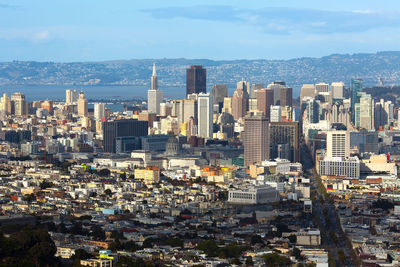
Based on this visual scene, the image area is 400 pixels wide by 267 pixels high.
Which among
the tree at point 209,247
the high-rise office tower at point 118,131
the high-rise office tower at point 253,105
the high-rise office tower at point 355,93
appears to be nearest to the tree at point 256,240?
the tree at point 209,247

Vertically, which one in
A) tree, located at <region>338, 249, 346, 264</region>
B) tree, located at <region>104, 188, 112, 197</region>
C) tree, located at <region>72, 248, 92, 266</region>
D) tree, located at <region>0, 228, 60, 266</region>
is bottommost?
tree, located at <region>338, 249, 346, 264</region>

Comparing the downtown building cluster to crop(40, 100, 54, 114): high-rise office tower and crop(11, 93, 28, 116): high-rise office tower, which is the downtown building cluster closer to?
crop(11, 93, 28, 116): high-rise office tower

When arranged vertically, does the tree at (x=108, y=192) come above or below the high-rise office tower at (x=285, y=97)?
below

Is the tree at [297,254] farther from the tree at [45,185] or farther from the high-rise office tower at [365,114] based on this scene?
the high-rise office tower at [365,114]

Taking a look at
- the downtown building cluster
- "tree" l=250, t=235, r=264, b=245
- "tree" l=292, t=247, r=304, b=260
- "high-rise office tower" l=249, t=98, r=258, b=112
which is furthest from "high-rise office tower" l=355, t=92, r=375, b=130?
"tree" l=292, t=247, r=304, b=260

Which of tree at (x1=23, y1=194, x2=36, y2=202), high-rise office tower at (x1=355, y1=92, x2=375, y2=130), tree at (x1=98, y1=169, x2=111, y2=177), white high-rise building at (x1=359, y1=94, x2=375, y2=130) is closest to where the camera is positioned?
tree at (x1=23, y1=194, x2=36, y2=202)

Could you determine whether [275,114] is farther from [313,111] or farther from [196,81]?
[196,81]

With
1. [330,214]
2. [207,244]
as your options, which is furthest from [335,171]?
[207,244]
